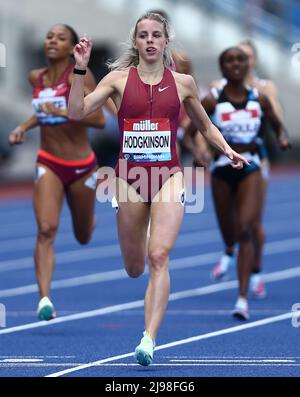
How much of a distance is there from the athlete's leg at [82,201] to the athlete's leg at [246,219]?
137 centimetres

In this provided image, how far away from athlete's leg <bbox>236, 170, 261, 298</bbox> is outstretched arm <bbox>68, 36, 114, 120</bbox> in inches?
136

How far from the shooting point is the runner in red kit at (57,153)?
11766 millimetres

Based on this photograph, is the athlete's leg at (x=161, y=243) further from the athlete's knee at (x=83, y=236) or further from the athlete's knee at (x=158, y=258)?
the athlete's knee at (x=83, y=236)

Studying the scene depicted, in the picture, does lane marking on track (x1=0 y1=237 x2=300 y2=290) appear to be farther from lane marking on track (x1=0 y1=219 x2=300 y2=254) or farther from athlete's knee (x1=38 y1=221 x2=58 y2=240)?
athlete's knee (x1=38 y1=221 x2=58 y2=240)

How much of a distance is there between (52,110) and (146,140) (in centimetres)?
253

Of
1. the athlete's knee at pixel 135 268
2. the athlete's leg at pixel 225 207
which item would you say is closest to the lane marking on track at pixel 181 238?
the athlete's leg at pixel 225 207

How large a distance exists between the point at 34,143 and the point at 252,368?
79.8 feet

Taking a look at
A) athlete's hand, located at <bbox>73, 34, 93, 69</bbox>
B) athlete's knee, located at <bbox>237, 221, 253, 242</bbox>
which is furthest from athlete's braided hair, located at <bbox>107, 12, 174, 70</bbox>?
athlete's knee, located at <bbox>237, 221, 253, 242</bbox>

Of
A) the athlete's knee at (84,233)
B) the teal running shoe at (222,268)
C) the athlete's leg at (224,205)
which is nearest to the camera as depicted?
the athlete's knee at (84,233)

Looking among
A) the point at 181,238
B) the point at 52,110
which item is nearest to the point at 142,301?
the point at 52,110

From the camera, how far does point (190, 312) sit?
42.0ft

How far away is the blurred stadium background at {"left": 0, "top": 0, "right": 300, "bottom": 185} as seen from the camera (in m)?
33.3
